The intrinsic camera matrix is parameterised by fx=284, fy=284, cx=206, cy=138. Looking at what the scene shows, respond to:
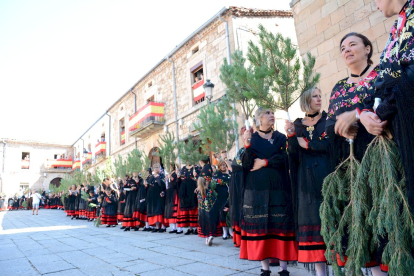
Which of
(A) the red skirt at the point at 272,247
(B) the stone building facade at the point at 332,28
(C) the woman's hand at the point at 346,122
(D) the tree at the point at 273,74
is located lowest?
(A) the red skirt at the point at 272,247

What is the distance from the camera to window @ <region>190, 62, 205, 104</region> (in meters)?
13.0

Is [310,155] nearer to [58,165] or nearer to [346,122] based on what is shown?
[346,122]

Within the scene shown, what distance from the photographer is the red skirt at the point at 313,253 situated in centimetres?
243

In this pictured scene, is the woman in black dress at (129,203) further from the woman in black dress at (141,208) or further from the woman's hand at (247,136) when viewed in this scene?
the woman's hand at (247,136)

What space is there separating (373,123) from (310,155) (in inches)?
49.4


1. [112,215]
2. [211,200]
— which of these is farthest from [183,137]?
[211,200]

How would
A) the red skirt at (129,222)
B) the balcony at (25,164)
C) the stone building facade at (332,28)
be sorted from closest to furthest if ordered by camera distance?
the stone building facade at (332,28), the red skirt at (129,222), the balcony at (25,164)

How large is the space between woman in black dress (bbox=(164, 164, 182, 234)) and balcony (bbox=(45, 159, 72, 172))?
36089 millimetres

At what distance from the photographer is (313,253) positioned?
8.04 feet

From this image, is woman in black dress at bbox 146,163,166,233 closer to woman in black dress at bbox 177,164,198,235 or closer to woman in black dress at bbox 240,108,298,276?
woman in black dress at bbox 177,164,198,235

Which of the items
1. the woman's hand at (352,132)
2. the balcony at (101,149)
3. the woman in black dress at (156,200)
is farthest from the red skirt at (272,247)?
the balcony at (101,149)

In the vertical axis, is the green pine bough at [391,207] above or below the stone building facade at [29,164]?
below

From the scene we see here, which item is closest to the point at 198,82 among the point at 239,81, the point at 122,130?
the point at 239,81

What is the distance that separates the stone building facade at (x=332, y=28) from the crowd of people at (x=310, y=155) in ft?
10.5
